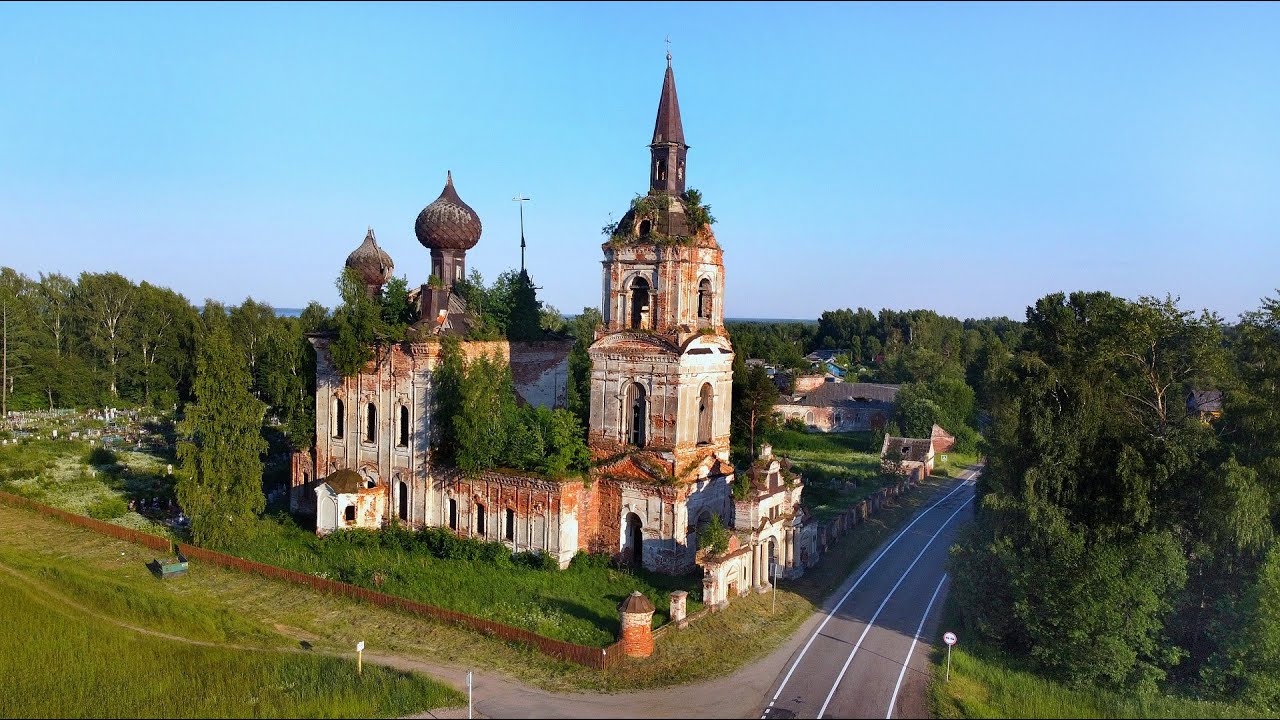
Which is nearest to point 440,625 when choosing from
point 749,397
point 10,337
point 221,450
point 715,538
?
point 715,538

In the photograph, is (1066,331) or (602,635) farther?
(1066,331)

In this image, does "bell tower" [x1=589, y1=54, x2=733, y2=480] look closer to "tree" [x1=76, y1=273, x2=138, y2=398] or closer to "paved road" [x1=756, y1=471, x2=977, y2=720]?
"paved road" [x1=756, y1=471, x2=977, y2=720]

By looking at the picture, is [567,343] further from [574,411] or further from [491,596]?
[491,596]

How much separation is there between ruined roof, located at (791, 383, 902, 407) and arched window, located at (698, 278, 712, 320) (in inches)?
1666

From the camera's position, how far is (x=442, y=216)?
38.3 m

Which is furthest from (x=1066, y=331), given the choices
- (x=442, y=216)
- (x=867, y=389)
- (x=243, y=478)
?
(x=867, y=389)

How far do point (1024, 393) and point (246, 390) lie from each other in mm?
28217

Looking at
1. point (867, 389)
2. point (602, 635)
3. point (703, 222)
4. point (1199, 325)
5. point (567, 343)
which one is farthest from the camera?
point (867, 389)

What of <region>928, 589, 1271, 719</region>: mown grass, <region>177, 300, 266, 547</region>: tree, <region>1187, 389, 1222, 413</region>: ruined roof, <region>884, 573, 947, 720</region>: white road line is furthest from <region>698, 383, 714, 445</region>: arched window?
<region>177, 300, 266, 547</region>: tree

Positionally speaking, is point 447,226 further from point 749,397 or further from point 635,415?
point 749,397

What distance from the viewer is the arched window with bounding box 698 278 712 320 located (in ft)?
105

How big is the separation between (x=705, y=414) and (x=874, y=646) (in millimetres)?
10251

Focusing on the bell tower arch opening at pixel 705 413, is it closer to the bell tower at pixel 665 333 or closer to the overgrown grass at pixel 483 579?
the bell tower at pixel 665 333

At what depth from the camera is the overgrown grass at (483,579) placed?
25.7m
